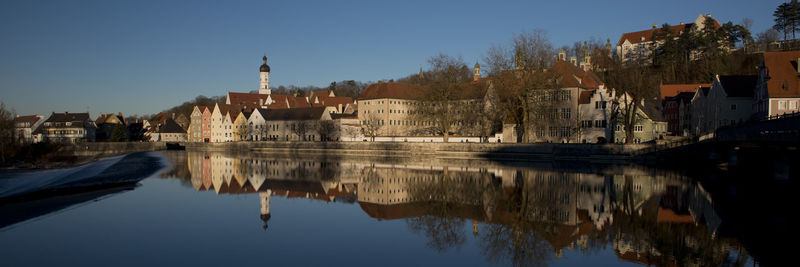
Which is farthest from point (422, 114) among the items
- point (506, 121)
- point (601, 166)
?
point (601, 166)

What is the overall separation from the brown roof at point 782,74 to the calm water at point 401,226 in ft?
61.4

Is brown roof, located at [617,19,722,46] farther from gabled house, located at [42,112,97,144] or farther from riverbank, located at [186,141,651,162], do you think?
gabled house, located at [42,112,97,144]

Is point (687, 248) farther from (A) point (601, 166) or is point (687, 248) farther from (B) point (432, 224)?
(A) point (601, 166)

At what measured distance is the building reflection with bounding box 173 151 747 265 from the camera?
15.0 m

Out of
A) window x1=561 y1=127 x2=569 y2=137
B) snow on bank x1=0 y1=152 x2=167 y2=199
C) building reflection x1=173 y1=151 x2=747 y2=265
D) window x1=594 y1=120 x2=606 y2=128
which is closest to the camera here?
building reflection x1=173 y1=151 x2=747 y2=265

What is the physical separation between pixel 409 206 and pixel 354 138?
5529 cm

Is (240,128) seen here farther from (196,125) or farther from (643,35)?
(643,35)

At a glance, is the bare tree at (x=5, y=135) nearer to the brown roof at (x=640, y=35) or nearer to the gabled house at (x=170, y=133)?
the gabled house at (x=170, y=133)

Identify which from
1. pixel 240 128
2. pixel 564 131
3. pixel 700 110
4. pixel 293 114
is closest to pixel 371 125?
pixel 293 114

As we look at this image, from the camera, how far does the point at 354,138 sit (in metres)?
77.9

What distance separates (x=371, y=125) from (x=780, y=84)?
47295 millimetres

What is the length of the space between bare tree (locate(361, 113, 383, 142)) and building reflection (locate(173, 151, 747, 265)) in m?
37.9

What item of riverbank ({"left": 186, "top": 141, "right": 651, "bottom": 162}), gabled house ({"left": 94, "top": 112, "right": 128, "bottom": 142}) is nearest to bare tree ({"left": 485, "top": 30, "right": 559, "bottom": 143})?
riverbank ({"left": 186, "top": 141, "right": 651, "bottom": 162})

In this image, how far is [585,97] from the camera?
57344 millimetres
